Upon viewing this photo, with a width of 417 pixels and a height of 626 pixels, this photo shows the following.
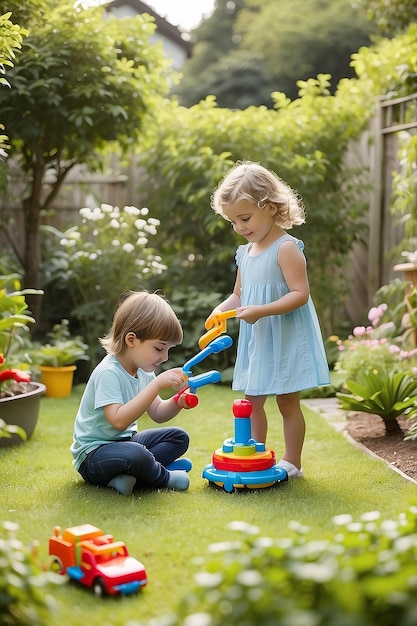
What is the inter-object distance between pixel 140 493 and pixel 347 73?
29.7 meters

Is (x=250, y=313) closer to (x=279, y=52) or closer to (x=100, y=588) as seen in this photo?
(x=100, y=588)

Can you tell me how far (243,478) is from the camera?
135 inches

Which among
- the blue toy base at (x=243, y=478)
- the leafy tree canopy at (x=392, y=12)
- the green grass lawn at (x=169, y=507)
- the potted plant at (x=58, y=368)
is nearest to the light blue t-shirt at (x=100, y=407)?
the green grass lawn at (x=169, y=507)

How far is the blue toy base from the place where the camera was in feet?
11.3

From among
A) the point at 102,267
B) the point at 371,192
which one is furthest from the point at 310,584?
the point at 371,192

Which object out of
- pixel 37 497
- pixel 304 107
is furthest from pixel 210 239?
pixel 37 497

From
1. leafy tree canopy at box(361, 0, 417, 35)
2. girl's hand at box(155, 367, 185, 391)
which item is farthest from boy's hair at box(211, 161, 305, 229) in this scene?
leafy tree canopy at box(361, 0, 417, 35)

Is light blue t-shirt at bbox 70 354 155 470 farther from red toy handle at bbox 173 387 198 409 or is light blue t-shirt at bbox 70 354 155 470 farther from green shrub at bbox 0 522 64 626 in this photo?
green shrub at bbox 0 522 64 626

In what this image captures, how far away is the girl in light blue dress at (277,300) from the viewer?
364cm

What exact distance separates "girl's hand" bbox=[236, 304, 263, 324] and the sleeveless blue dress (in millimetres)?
230

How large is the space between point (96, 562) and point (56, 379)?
375 cm

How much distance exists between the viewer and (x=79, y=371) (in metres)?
6.74

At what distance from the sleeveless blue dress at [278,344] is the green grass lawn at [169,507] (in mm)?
445

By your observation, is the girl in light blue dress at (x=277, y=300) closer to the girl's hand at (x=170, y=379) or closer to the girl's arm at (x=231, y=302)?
the girl's arm at (x=231, y=302)
